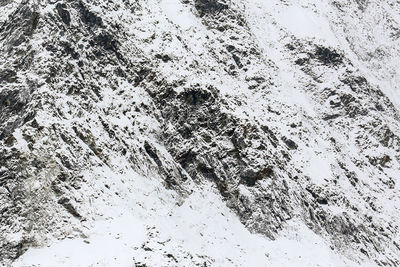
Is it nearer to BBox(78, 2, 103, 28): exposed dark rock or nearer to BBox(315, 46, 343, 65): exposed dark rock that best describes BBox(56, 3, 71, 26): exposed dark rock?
BBox(78, 2, 103, 28): exposed dark rock

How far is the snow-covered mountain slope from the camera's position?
84.4ft

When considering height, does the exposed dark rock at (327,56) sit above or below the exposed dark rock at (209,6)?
above

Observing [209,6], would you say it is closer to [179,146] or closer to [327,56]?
[327,56]

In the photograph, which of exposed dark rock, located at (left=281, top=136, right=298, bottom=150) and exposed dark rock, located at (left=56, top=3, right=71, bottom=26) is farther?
exposed dark rock, located at (left=281, top=136, right=298, bottom=150)

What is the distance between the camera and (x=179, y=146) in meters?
34.5

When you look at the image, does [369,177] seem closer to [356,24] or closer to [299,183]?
[299,183]

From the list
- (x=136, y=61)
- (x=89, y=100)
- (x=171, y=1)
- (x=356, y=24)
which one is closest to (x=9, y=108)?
(x=89, y=100)

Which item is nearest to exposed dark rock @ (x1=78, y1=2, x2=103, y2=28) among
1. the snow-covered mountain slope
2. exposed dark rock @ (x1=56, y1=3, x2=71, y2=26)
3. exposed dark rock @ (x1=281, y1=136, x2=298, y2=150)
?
the snow-covered mountain slope

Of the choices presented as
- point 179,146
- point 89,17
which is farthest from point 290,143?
point 89,17

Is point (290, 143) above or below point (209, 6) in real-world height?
below

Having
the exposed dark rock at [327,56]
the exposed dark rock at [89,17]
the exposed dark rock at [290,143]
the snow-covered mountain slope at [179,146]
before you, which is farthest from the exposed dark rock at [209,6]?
the exposed dark rock at [290,143]

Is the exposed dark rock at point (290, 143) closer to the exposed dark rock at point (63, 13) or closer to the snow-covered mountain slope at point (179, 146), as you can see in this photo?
the snow-covered mountain slope at point (179, 146)

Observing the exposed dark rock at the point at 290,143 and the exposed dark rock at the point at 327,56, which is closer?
the exposed dark rock at the point at 290,143

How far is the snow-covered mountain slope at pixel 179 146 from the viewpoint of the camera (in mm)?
25719
